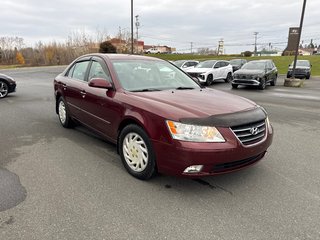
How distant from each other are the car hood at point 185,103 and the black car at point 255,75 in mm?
10701

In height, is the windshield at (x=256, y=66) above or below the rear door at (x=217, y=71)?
above

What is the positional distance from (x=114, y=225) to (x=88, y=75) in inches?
117

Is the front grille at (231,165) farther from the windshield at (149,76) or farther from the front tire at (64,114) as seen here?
the front tire at (64,114)

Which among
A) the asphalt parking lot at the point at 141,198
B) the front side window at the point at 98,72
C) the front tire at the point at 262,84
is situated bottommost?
the asphalt parking lot at the point at 141,198

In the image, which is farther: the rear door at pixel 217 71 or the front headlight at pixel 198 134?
the rear door at pixel 217 71

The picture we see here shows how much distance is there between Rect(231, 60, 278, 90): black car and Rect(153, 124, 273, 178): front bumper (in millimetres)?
11483

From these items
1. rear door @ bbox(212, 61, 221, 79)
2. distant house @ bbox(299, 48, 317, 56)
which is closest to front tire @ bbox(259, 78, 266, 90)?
rear door @ bbox(212, 61, 221, 79)

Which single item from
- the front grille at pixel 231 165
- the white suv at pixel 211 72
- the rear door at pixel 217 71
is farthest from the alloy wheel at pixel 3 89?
the rear door at pixel 217 71

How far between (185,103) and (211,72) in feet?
44.4

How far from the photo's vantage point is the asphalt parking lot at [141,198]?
245 cm

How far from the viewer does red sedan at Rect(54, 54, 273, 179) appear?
2.83m

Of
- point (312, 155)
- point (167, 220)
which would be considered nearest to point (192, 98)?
point (167, 220)

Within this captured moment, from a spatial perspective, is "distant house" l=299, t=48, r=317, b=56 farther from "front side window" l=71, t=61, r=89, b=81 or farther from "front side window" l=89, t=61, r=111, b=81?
"front side window" l=89, t=61, r=111, b=81

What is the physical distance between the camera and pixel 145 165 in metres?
3.28
